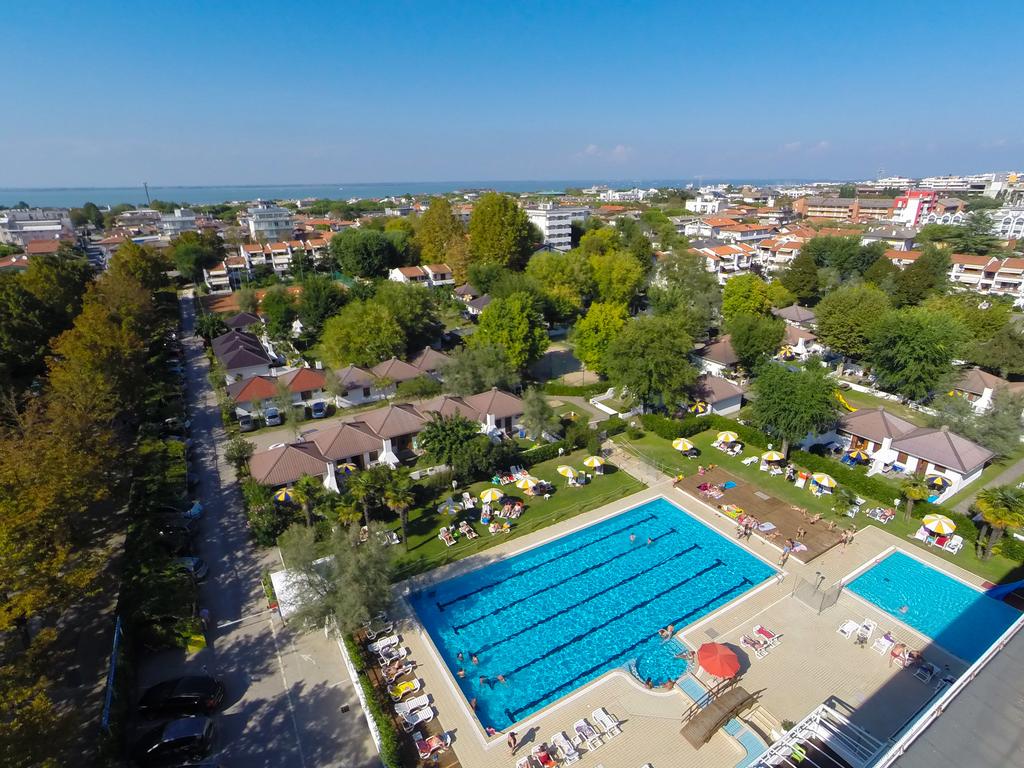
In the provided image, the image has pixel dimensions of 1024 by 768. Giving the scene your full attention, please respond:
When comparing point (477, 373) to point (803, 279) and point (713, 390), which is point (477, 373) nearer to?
point (713, 390)

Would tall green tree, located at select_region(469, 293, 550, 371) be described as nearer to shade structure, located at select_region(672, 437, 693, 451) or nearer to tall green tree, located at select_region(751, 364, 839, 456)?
shade structure, located at select_region(672, 437, 693, 451)

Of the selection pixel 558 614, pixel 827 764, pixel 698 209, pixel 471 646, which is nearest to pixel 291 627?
pixel 471 646

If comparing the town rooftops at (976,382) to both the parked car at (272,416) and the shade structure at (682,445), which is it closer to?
the shade structure at (682,445)

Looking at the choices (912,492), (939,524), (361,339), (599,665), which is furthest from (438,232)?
(599,665)

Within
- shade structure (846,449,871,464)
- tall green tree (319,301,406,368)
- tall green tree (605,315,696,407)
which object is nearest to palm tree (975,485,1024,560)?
shade structure (846,449,871,464)

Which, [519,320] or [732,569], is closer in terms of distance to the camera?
[732,569]

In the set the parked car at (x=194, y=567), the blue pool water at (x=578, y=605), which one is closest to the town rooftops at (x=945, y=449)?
the blue pool water at (x=578, y=605)

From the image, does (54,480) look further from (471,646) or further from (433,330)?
(433,330)
